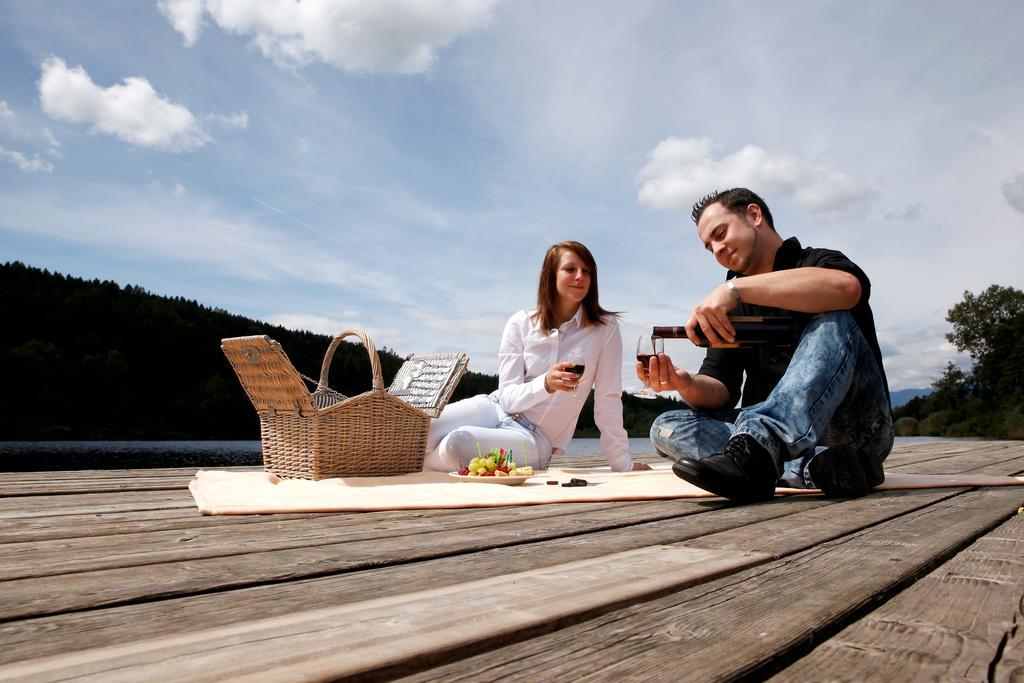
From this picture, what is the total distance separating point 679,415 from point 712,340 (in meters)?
0.95

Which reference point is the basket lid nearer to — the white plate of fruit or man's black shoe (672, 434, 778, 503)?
the white plate of fruit

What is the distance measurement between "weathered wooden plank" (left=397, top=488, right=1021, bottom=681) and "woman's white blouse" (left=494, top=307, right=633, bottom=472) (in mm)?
2800

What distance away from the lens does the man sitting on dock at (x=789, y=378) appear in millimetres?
2271

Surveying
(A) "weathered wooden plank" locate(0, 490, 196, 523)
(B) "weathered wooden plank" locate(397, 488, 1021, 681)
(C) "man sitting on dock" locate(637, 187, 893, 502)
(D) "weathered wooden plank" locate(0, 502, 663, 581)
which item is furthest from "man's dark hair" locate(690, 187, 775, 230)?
(A) "weathered wooden plank" locate(0, 490, 196, 523)

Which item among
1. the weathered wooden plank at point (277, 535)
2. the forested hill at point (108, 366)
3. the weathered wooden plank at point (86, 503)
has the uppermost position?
the forested hill at point (108, 366)

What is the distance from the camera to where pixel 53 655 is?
2.63 feet

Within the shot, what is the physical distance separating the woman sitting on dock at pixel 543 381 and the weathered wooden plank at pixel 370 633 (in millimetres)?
2890

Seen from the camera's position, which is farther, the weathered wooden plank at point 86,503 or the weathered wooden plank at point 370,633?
the weathered wooden plank at point 86,503

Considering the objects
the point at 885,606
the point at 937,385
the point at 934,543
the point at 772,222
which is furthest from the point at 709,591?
the point at 937,385

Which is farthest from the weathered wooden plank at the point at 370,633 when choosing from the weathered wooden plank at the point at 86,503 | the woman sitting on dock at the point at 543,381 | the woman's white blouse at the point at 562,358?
the woman's white blouse at the point at 562,358

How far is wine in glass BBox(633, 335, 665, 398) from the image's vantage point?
8.95 ft

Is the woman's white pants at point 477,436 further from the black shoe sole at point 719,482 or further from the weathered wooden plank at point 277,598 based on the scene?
the weathered wooden plank at point 277,598

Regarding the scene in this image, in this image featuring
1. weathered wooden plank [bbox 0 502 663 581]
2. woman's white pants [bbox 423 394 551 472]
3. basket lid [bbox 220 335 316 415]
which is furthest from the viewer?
woman's white pants [bbox 423 394 551 472]

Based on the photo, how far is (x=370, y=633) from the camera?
2.78 feet
